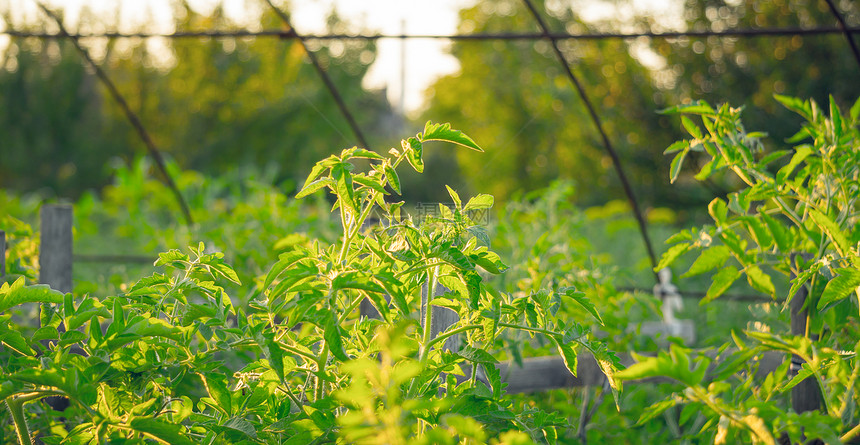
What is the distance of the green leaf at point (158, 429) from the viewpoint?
843mm

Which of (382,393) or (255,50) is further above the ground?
(255,50)

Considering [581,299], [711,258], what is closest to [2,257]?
[581,299]

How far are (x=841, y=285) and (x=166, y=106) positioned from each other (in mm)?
10561

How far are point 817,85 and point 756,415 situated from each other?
672 cm

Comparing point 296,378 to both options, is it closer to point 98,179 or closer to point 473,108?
point 98,179

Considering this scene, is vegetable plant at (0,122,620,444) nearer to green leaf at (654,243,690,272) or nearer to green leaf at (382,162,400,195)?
green leaf at (382,162,400,195)

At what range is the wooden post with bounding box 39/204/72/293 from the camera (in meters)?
1.95

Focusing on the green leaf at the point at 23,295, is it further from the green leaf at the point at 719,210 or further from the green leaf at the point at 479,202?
the green leaf at the point at 719,210

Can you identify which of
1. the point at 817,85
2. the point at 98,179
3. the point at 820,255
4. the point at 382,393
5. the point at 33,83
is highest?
the point at 33,83

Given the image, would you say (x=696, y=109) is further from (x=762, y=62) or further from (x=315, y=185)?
(x=762, y=62)

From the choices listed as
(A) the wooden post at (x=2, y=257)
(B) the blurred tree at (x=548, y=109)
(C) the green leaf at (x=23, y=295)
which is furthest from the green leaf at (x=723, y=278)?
(B) the blurred tree at (x=548, y=109)

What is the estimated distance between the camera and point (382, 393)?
71cm

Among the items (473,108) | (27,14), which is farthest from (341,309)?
(473,108)

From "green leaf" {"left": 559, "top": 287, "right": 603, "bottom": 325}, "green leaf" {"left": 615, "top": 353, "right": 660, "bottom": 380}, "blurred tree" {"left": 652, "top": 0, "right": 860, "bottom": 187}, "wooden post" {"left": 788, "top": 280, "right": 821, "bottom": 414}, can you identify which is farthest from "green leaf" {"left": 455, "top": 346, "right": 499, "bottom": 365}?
"blurred tree" {"left": 652, "top": 0, "right": 860, "bottom": 187}
